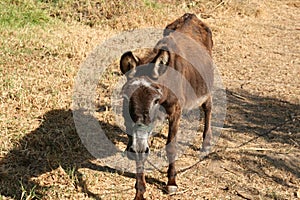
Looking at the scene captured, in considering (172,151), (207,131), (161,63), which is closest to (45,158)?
(172,151)

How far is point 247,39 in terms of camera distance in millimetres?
10531

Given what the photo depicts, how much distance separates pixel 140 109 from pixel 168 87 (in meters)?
0.64

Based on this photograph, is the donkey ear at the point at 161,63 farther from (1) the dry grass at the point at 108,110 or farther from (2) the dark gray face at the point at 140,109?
(1) the dry grass at the point at 108,110

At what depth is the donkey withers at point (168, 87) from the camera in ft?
12.3

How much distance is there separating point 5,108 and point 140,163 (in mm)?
2588

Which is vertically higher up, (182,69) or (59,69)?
(182,69)

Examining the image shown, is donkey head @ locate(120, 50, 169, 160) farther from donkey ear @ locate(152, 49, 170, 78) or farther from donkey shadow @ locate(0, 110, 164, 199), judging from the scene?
donkey shadow @ locate(0, 110, 164, 199)

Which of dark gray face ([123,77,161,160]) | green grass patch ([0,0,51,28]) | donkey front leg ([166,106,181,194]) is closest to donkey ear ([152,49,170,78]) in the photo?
dark gray face ([123,77,161,160])

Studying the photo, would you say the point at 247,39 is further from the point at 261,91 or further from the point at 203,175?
the point at 203,175

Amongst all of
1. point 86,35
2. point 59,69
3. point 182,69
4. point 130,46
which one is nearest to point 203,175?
point 182,69

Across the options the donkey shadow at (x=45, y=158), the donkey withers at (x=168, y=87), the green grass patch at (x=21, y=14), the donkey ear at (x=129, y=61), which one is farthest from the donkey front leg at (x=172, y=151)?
the green grass patch at (x=21, y=14)

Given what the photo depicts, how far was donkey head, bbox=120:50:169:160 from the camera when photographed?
3691 millimetres

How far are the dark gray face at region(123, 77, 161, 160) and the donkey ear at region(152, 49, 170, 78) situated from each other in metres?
0.14

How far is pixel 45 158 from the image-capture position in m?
4.96
